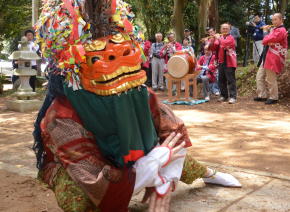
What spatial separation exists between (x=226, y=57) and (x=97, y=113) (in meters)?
6.40

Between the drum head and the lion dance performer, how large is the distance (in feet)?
19.8

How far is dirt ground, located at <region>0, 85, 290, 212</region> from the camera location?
2.97 m

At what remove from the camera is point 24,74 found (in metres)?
7.91

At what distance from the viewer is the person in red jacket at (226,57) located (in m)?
7.65

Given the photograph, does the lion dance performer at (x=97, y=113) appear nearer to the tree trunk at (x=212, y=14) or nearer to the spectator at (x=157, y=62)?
the spectator at (x=157, y=62)

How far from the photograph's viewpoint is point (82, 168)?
185cm

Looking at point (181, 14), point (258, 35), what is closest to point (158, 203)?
point (258, 35)

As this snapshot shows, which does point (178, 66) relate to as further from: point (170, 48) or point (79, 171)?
point (79, 171)

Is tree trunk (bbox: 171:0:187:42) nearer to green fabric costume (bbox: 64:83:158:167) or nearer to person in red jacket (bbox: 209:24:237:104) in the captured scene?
person in red jacket (bbox: 209:24:237:104)

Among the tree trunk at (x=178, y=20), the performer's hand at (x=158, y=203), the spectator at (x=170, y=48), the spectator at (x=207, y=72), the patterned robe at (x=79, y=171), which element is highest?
the tree trunk at (x=178, y=20)

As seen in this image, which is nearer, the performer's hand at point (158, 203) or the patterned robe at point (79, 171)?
the patterned robe at point (79, 171)

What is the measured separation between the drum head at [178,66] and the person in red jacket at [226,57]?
2.60 ft

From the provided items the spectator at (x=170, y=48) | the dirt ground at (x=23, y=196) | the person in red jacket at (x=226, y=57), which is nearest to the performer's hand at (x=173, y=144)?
the dirt ground at (x=23, y=196)

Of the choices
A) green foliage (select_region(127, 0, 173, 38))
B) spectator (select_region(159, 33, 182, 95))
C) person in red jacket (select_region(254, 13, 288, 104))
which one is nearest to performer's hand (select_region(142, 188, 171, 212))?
person in red jacket (select_region(254, 13, 288, 104))
